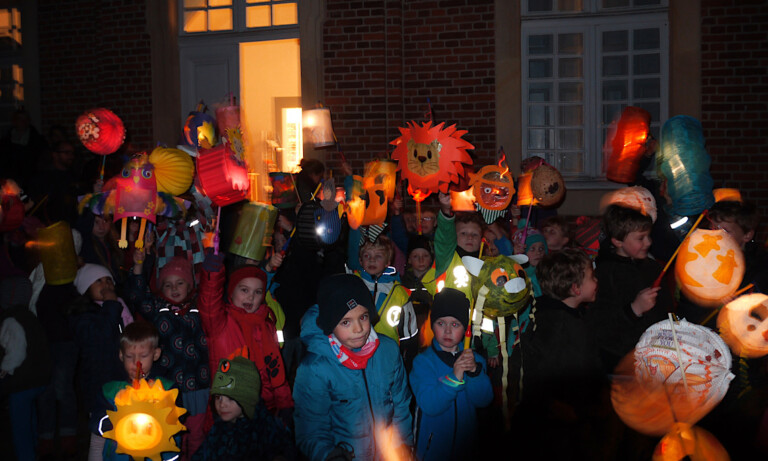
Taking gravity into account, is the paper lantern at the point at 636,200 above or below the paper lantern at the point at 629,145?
below

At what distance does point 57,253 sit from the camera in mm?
4426

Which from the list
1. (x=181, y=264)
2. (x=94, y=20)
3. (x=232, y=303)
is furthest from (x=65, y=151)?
(x=232, y=303)

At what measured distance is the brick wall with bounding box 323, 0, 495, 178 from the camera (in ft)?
22.7

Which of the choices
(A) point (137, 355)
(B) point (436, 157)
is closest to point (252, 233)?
(A) point (137, 355)

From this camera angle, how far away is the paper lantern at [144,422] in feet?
10.1

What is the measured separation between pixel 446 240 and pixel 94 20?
231 inches

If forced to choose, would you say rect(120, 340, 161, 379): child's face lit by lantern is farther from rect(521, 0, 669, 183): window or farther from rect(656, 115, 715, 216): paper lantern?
rect(521, 0, 669, 183): window

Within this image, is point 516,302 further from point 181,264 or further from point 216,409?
point 181,264

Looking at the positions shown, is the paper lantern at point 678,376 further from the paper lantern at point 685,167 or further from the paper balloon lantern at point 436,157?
the paper balloon lantern at point 436,157

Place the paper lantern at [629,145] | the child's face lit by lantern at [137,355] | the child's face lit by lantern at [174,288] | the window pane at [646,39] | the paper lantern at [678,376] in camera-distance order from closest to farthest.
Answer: the paper lantern at [678,376]
the child's face lit by lantern at [137,355]
the child's face lit by lantern at [174,288]
the paper lantern at [629,145]
the window pane at [646,39]

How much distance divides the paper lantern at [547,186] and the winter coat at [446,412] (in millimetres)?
2151

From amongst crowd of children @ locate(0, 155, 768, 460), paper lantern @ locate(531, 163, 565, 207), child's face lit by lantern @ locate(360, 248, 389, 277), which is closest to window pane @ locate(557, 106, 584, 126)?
paper lantern @ locate(531, 163, 565, 207)

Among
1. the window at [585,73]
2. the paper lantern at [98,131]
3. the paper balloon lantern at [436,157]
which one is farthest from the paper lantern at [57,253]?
the window at [585,73]

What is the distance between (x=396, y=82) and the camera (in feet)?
23.1
